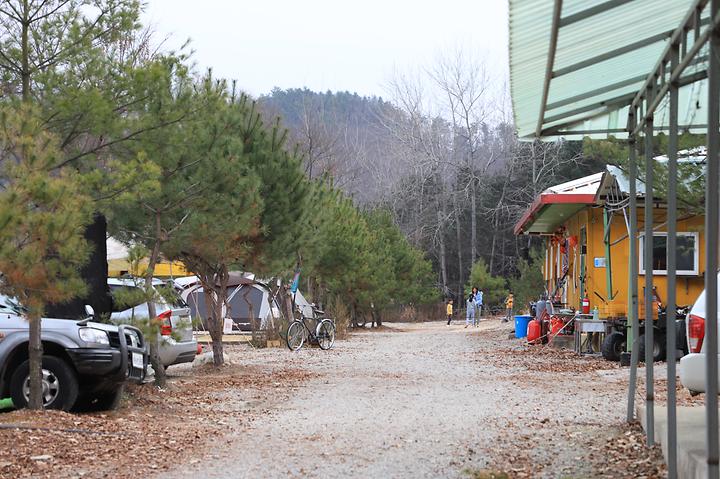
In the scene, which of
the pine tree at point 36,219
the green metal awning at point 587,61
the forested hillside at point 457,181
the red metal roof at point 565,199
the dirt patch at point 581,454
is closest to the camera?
the green metal awning at point 587,61

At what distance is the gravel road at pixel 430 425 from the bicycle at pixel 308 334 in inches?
188

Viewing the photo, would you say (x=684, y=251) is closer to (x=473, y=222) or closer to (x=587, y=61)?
(x=587, y=61)

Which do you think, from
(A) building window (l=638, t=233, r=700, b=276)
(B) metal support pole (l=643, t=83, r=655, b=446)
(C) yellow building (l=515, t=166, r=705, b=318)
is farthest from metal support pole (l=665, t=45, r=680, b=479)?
(A) building window (l=638, t=233, r=700, b=276)

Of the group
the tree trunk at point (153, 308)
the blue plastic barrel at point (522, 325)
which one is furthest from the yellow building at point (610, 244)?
the tree trunk at point (153, 308)

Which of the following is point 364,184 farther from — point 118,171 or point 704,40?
point 704,40

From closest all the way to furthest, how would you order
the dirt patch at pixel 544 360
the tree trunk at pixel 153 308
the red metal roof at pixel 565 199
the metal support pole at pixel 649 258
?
the metal support pole at pixel 649 258 < the tree trunk at pixel 153 308 < the dirt patch at pixel 544 360 < the red metal roof at pixel 565 199

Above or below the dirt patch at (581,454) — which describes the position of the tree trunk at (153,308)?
above

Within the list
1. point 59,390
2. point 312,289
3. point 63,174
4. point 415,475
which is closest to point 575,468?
point 415,475

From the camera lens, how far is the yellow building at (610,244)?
18.5 metres

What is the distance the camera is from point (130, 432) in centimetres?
919

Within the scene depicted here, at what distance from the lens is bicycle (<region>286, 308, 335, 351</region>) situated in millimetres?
22797

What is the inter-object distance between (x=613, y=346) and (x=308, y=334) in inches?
292

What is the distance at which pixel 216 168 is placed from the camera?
13.8m

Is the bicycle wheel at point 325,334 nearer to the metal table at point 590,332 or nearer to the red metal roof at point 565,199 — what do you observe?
the red metal roof at point 565,199
